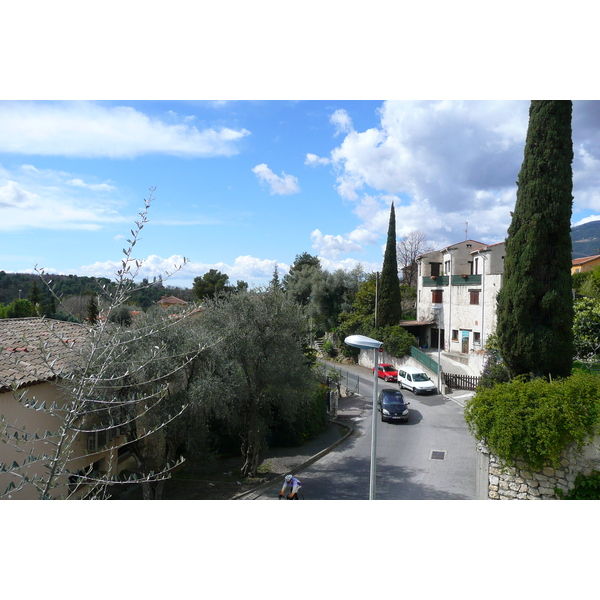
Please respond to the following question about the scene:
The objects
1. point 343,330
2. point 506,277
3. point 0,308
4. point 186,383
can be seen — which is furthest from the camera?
point 343,330

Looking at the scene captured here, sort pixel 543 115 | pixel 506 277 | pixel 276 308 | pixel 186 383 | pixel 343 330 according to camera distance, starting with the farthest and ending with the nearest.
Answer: pixel 343 330 < pixel 506 277 < pixel 543 115 < pixel 276 308 < pixel 186 383

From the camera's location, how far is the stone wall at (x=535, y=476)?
8430 millimetres

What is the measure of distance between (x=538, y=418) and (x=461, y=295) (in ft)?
76.5

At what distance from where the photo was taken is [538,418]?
840 centimetres

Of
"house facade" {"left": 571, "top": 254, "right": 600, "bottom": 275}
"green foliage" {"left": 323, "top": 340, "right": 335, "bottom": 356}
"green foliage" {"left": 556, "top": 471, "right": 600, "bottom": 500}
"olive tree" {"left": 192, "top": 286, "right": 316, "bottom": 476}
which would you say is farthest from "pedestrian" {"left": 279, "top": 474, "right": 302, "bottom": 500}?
"house facade" {"left": 571, "top": 254, "right": 600, "bottom": 275}

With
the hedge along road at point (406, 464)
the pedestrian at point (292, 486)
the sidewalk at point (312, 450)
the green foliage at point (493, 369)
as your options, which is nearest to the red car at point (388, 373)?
the sidewalk at point (312, 450)

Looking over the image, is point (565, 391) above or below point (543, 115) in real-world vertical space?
below

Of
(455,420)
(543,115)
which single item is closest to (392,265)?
(455,420)

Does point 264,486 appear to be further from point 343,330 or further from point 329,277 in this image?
point 329,277

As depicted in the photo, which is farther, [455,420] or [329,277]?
[329,277]

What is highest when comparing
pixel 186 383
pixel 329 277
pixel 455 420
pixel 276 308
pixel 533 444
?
pixel 329 277

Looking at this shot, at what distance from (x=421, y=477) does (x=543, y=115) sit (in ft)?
41.7

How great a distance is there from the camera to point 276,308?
1221 centimetres

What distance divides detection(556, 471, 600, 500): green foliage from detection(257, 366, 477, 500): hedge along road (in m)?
3.09
